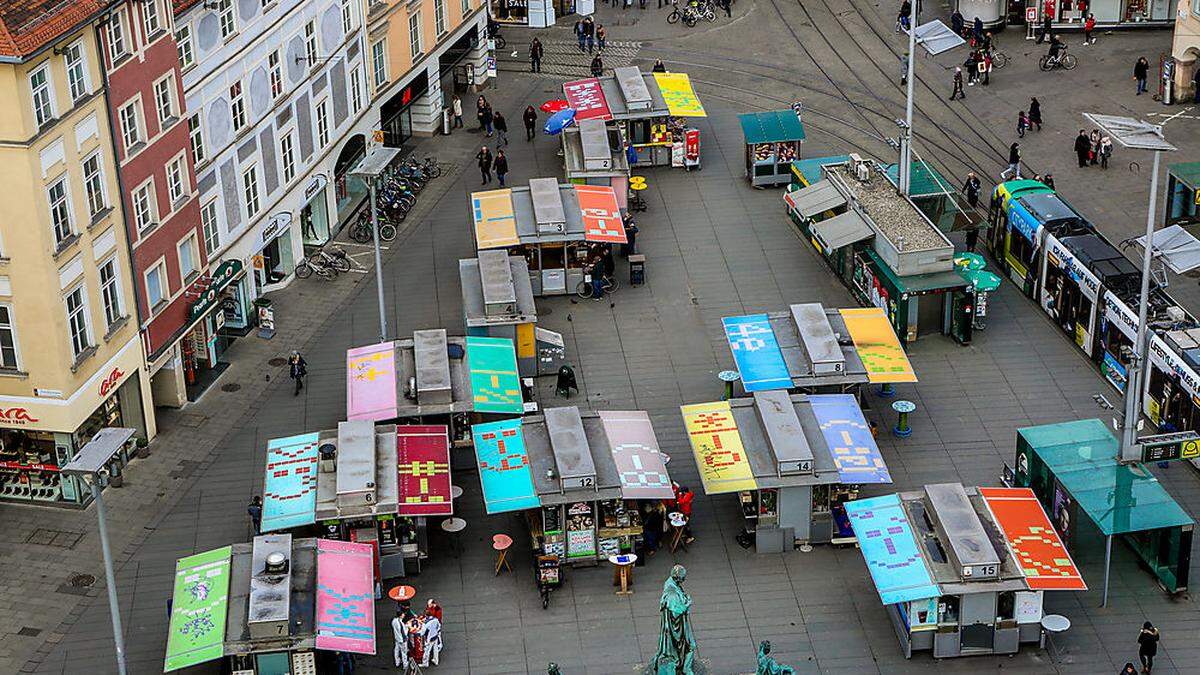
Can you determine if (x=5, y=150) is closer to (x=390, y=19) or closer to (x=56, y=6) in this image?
(x=56, y=6)

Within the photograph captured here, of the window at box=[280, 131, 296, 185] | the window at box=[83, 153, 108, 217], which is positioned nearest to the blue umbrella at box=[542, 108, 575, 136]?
the window at box=[280, 131, 296, 185]

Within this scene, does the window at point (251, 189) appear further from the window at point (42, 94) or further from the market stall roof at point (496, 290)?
the window at point (42, 94)

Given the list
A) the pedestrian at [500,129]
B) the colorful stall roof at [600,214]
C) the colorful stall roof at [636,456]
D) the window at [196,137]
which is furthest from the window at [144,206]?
the pedestrian at [500,129]

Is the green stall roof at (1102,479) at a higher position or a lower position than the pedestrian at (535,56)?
lower

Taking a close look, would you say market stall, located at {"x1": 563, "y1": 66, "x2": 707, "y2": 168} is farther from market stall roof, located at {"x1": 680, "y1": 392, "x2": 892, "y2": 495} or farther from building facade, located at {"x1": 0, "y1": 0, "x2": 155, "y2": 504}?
building facade, located at {"x1": 0, "y1": 0, "x2": 155, "y2": 504}

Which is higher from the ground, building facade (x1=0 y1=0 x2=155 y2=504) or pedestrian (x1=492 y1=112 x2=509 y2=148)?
building facade (x1=0 y1=0 x2=155 y2=504)
